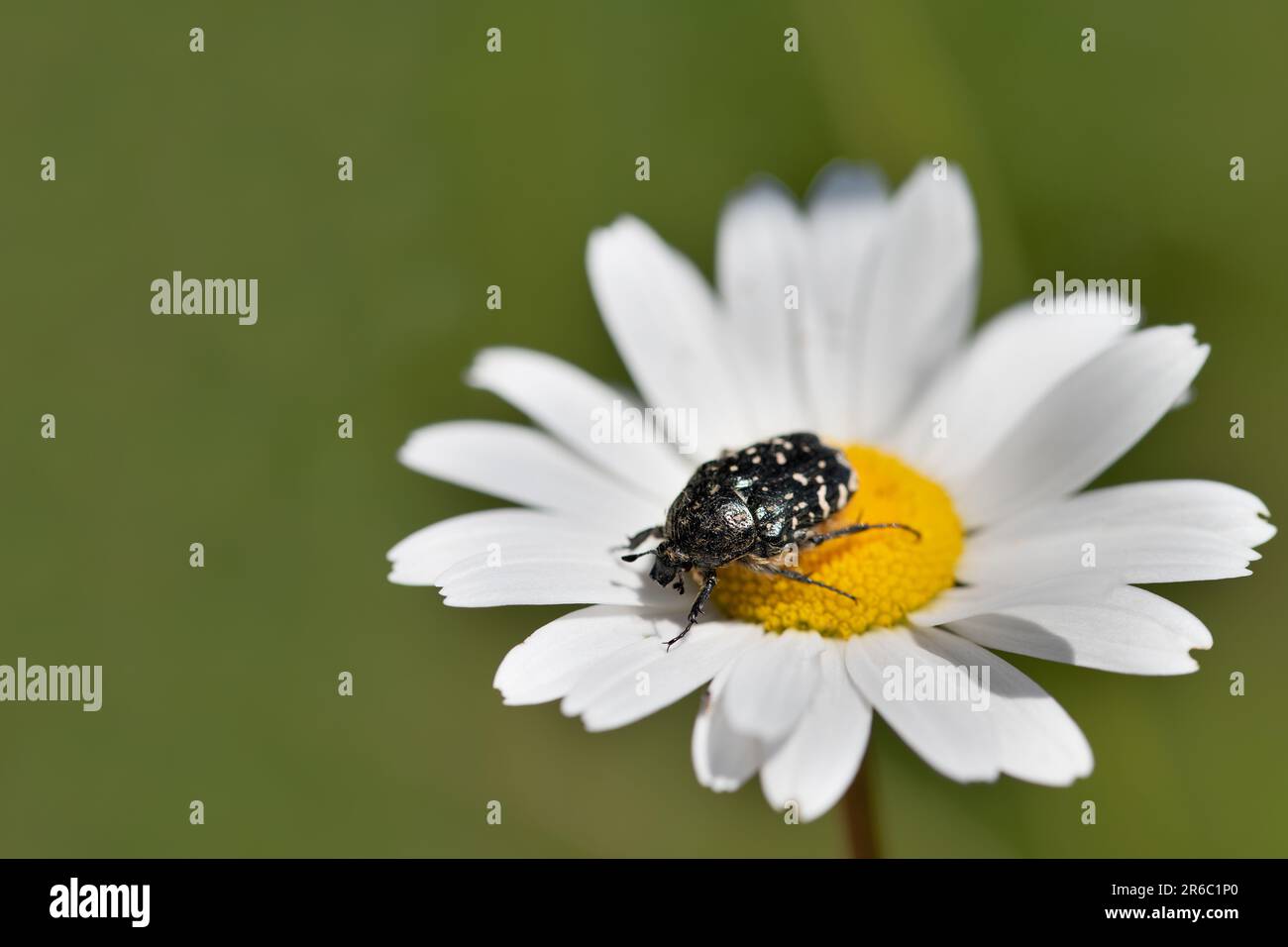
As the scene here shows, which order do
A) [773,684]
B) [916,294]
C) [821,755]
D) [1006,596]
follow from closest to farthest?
[821,755] < [773,684] < [1006,596] < [916,294]

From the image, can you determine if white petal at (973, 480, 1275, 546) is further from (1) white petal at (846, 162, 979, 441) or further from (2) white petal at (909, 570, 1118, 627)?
(1) white petal at (846, 162, 979, 441)


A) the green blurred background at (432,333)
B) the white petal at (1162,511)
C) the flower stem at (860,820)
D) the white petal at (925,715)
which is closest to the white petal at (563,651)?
the white petal at (925,715)

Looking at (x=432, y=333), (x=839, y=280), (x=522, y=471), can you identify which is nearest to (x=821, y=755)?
(x=522, y=471)

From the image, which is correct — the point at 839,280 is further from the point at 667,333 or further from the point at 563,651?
the point at 563,651

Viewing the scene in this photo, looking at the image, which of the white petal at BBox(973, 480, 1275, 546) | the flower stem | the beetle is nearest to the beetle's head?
the beetle

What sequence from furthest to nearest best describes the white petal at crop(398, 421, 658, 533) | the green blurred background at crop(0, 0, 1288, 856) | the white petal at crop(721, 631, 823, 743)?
the green blurred background at crop(0, 0, 1288, 856), the white petal at crop(398, 421, 658, 533), the white petal at crop(721, 631, 823, 743)
